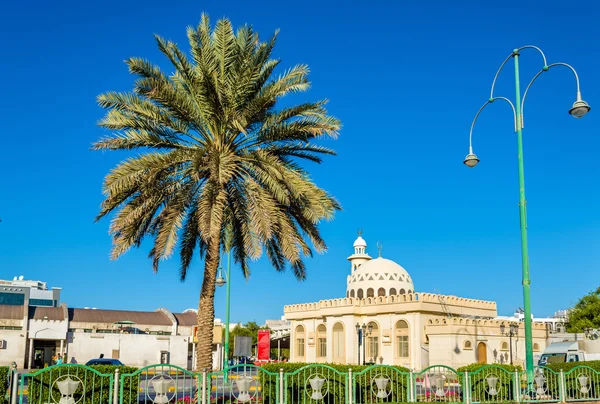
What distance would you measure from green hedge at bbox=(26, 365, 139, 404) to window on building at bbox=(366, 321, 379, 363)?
123ft

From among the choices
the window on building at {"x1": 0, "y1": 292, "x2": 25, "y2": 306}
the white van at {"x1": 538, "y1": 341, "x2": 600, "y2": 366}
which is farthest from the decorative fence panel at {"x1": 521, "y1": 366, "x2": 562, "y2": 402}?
the window on building at {"x1": 0, "y1": 292, "x2": 25, "y2": 306}

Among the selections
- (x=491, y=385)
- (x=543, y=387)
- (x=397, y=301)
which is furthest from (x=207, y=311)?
(x=397, y=301)

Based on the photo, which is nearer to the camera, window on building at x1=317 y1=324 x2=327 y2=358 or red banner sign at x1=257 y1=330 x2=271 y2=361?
window on building at x1=317 y1=324 x2=327 y2=358

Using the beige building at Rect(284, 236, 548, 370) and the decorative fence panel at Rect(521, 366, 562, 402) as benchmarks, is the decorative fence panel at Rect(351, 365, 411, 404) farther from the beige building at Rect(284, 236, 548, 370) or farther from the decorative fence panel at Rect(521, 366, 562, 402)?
the beige building at Rect(284, 236, 548, 370)

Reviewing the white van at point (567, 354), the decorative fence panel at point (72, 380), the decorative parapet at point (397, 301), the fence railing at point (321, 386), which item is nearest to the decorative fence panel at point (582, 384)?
the fence railing at point (321, 386)

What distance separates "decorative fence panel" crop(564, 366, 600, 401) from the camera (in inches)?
681

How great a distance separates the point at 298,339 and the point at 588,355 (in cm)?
3031

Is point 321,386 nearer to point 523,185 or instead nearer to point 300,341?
point 523,185

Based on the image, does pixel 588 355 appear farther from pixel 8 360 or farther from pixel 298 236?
pixel 8 360

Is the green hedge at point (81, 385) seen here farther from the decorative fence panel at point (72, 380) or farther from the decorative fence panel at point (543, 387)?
the decorative fence panel at point (543, 387)

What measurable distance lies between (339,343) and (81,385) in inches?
1547

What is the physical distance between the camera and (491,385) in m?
16.0

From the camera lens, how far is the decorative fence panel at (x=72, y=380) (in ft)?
42.9

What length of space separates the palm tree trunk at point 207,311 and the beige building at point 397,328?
28.0 meters
